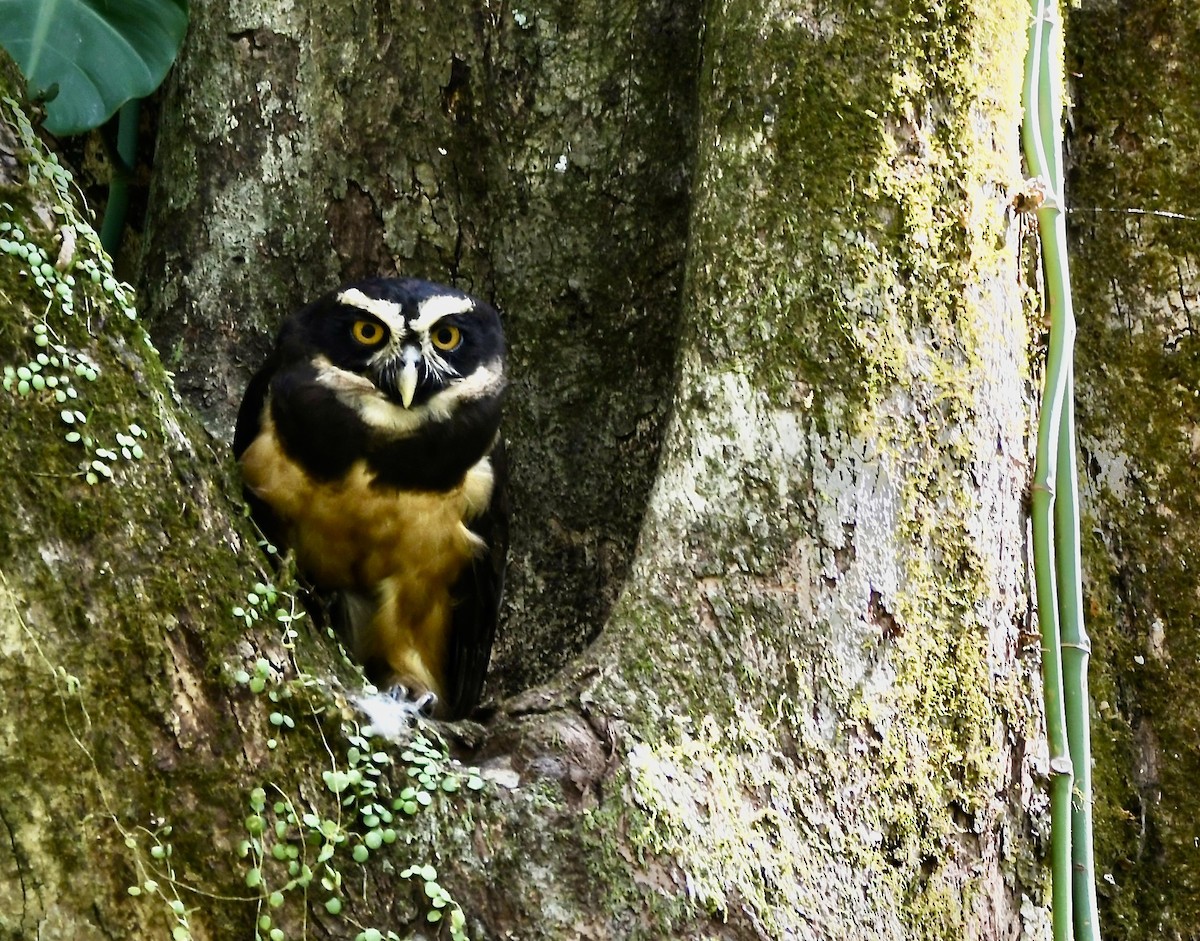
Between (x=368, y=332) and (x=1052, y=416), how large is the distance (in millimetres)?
1524

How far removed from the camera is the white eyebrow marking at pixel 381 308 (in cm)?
321

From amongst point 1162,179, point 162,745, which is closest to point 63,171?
point 162,745

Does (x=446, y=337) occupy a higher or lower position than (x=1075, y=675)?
higher

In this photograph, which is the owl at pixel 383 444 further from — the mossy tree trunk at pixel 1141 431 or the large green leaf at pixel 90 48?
the mossy tree trunk at pixel 1141 431

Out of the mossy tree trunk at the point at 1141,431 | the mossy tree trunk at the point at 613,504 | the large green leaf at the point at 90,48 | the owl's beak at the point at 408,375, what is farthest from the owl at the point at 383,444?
the mossy tree trunk at the point at 1141,431

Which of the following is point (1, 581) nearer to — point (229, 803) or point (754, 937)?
point (229, 803)

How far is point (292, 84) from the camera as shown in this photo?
373 centimetres

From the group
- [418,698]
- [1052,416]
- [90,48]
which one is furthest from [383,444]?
[1052,416]

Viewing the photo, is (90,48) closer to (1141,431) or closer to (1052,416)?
(1052,416)

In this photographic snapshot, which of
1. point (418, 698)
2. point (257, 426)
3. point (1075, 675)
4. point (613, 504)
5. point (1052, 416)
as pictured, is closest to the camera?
Answer: point (1075, 675)

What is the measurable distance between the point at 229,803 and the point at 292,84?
2214 mm

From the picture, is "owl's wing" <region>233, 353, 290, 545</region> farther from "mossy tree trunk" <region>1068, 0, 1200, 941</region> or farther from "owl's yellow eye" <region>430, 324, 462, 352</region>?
"mossy tree trunk" <region>1068, 0, 1200, 941</region>

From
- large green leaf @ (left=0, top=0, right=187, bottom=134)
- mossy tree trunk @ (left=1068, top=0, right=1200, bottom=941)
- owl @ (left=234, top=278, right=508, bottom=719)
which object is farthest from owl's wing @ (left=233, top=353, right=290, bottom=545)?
mossy tree trunk @ (left=1068, top=0, right=1200, bottom=941)

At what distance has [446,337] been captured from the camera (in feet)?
10.8
